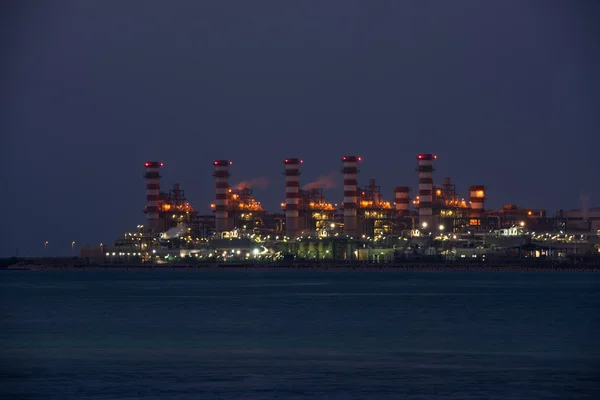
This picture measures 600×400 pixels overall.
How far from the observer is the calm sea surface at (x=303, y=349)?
102 ft

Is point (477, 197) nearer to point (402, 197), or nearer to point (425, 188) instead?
point (402, 197)

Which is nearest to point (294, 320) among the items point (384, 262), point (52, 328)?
point (52, 328)

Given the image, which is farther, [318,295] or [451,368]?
[318,295]

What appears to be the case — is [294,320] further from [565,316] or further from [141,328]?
[565,316]

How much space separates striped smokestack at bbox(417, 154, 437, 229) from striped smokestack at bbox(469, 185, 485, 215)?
52.7ft

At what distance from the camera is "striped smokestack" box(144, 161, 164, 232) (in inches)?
6555

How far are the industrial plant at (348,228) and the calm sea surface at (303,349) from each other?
7636 cm

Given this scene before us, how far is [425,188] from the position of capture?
158m

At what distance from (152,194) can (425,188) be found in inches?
1607

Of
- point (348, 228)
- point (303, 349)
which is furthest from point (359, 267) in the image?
point (303, 349)

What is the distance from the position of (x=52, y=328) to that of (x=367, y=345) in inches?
671

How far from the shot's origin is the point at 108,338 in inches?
1832

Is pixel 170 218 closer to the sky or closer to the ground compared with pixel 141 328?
closer to the sky

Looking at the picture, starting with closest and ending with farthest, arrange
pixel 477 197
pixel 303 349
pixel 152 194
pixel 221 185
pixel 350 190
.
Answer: pixel 303 349, pixel 350 190, pixel 221 185, pixel 152 194, pixel 477 197
